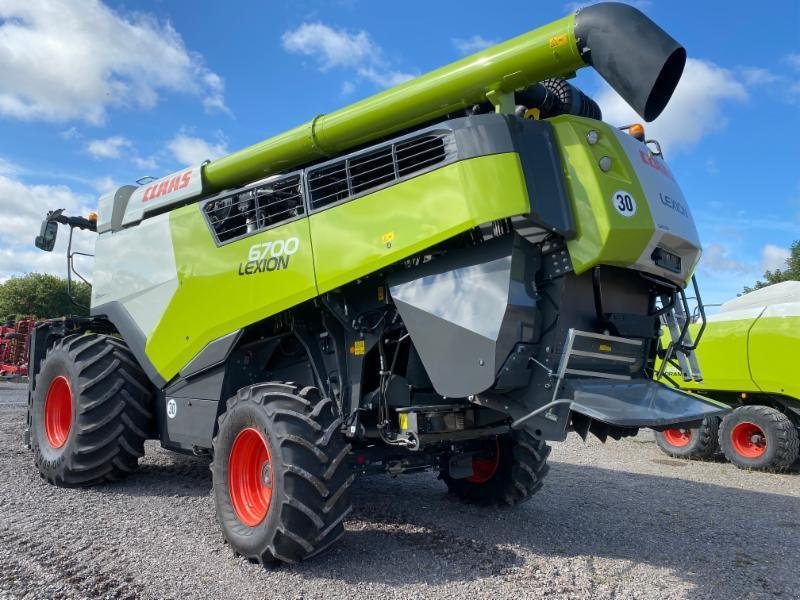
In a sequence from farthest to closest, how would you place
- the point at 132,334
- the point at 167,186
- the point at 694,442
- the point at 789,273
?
the point at 789,273
the point at 694,442
the point at 167,186
the point at 132,334

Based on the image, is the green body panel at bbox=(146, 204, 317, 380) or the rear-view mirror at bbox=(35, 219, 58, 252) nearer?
Result: the green body panel at bbox=(146, 204, 317, 380)

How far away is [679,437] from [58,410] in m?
8.76

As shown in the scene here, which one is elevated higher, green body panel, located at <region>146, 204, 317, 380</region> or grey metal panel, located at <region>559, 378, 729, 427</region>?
green body panel, located at <region>146, 204, 317, 380</region>

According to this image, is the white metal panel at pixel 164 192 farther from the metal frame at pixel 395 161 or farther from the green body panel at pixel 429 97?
the metal frame at pixel 395 161

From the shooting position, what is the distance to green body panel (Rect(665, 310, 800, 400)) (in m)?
8.88

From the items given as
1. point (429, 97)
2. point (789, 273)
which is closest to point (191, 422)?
point (429, 97)

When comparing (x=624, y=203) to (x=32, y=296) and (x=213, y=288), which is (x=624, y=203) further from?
(x=32, y=296)

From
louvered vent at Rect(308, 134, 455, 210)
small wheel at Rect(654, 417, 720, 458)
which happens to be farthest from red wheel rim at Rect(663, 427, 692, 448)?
louvered vent at Rect(308, 134, 455, 210)

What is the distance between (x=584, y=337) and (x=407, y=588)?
184 cm

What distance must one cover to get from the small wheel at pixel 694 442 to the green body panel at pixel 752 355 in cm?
61

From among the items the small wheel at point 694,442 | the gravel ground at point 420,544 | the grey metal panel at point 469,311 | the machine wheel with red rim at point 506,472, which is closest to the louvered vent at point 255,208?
the grey metal panel at point 469,311

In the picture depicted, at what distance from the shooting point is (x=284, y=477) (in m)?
3.87

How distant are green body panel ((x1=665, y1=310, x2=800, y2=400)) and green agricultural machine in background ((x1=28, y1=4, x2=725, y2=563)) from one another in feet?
17.5

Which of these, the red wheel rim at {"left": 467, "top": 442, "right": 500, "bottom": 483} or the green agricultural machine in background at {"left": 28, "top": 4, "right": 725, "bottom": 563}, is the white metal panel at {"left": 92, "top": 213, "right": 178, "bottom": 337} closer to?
the green agricultural machine in background at {"left": 28, "top": 4, "right": 725, "bottom": 563}
